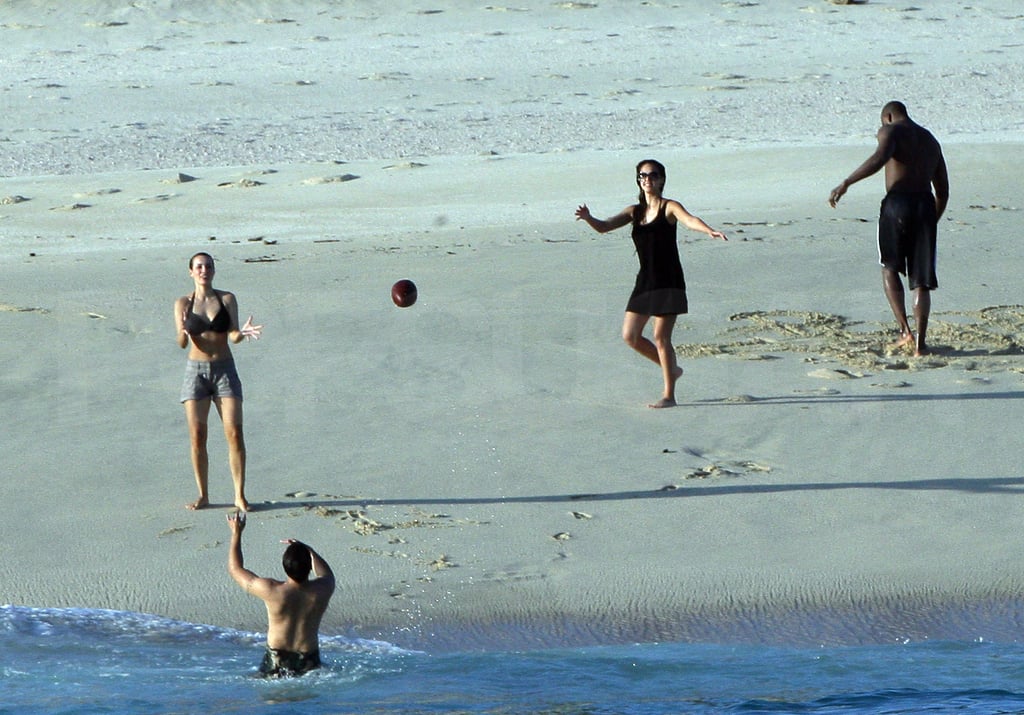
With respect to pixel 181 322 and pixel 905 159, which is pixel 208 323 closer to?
pixel 181 322

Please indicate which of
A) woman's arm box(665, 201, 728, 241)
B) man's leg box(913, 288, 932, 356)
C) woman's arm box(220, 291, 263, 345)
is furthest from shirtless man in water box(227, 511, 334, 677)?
man's leg box(913, 288, 932, 356)

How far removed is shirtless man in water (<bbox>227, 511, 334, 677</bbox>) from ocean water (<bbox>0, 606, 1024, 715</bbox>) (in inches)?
3.2

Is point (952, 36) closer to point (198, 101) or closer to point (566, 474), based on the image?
point (198, 101)

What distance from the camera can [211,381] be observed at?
329 inches

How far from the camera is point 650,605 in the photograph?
Answer: 7715mm

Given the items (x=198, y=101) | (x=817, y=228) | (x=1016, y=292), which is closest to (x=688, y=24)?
(x=198, y=101)

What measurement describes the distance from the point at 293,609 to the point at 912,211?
5.48 metres

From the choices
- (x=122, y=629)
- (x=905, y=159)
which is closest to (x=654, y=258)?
(x=905, y=159)

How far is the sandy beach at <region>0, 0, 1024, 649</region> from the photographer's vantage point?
787cm

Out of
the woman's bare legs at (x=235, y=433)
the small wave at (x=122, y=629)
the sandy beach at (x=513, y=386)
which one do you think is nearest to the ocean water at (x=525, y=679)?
the small wave at (x=122, y=629)

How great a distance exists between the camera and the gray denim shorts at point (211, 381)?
27.3 feet

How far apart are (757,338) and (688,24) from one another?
21.3 m

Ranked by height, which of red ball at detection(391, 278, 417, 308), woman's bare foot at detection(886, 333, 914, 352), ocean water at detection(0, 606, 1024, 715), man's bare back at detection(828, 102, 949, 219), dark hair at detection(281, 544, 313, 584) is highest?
man's bare back at detection(828, 102, 949, 219)

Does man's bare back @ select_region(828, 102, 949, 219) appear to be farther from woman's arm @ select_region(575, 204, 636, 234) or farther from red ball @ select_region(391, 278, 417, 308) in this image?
red ball @ select_region(391, 278, 417, 308)
